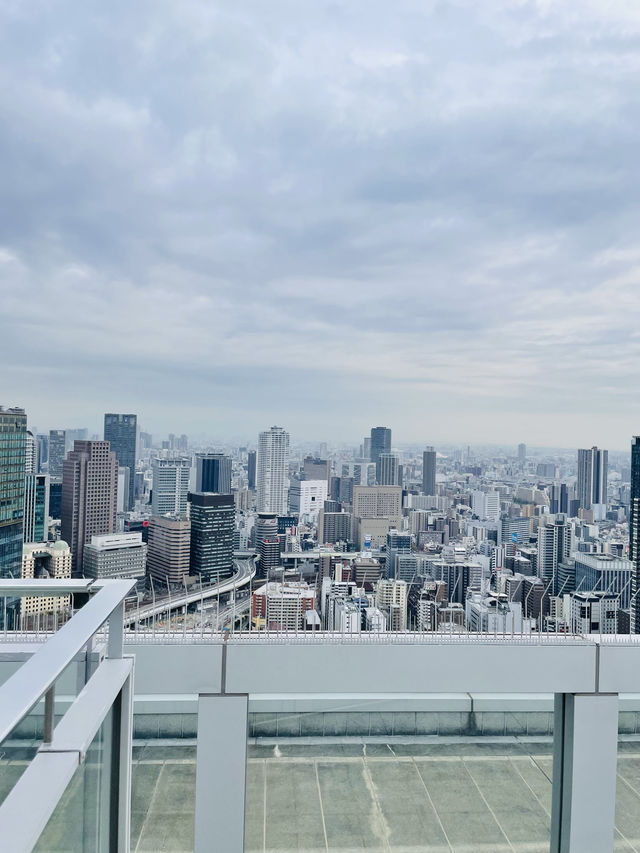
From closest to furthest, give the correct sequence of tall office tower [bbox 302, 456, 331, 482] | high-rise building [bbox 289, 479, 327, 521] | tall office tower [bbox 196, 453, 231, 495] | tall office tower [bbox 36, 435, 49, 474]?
1. tall office tower [bbox 36, 435, 49, 474]
2. tall office tower [bbox 196, 453, 231, 495]
3. high-rise building [bbox 289, 479, 327, 521]
4. tall office tower [bbox 302, 456, 331, 482]

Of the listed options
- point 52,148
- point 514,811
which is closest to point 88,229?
point 52,148

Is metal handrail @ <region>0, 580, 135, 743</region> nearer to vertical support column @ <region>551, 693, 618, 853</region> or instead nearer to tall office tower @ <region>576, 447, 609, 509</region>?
vertical support column @ <region>551, 693, 618, 853</region>

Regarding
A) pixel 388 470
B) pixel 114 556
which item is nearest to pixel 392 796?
pixel 114 556

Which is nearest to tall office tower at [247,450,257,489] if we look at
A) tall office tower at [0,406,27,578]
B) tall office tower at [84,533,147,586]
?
tall office tower at [0,406,27,578]

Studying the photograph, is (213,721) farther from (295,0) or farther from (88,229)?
(88,229)

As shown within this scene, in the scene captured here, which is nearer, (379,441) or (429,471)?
(429,471)

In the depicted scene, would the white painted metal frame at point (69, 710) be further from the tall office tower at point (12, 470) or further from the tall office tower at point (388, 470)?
the tall office tower at point (388, 470)

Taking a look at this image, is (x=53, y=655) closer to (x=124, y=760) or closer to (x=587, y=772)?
(x=124, y=760)
